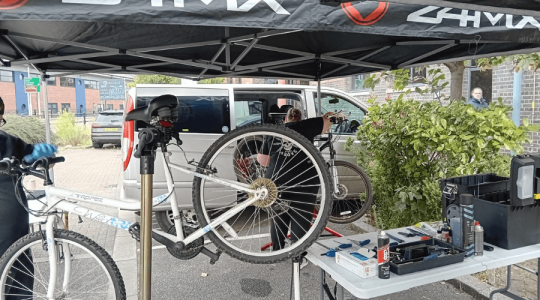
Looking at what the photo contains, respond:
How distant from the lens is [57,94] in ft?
134

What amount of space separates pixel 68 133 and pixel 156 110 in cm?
1811

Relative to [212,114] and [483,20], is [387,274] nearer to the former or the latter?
[483,20]

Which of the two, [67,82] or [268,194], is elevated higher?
[67,82]

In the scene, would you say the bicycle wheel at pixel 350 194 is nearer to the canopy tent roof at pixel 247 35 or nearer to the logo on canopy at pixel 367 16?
the canopy tent roof at pixel 247 35

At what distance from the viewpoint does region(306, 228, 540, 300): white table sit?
195 cm

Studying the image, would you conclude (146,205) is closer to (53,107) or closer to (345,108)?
(345,108)

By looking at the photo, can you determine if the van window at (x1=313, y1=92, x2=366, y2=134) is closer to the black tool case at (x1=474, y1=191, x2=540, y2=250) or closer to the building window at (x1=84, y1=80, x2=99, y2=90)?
the black tool case at (x1=474, y1=191, x2=540, y2=250)

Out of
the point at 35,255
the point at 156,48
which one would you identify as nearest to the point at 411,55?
the point at 156,48

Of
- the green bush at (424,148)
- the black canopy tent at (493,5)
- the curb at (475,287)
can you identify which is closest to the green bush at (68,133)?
the green bush at (424,148)

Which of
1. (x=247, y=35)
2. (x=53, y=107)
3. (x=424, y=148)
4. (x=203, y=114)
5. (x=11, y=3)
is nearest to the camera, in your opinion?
(x=11, y=3)

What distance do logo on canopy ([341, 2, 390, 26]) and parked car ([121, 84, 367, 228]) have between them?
313 centimetres

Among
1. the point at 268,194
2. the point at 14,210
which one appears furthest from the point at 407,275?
the point at 14,210

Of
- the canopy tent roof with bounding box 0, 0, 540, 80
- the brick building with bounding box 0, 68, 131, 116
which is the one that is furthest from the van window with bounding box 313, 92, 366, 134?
the brick building with bounding box 0, 68, 131, 116

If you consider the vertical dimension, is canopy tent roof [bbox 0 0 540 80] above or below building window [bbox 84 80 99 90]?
below
